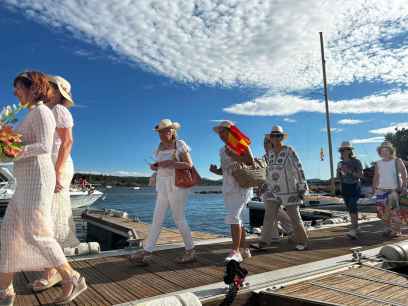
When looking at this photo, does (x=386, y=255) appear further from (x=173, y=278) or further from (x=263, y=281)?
(x=173, y=278)

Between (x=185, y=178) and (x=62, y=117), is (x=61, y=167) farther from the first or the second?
(x=185, y=178)

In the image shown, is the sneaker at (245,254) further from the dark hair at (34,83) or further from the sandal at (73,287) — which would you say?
the dark hair at (34,83)

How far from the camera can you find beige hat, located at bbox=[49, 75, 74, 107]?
399 centimetres

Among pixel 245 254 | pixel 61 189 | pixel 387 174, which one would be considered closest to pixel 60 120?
pixel 61 189

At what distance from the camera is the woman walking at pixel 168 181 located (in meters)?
5.00

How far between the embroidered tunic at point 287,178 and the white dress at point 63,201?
358 cm

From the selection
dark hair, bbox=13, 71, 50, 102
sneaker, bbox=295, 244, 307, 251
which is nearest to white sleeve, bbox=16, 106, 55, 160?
dark hair, bbox=13, 71, 50, 102

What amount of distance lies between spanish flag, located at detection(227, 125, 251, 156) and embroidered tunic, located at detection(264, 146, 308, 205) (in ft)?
4.59

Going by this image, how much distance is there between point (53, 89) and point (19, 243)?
1650 mm

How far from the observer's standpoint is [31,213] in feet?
10.5

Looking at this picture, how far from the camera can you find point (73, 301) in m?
3.66

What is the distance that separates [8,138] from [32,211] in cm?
66

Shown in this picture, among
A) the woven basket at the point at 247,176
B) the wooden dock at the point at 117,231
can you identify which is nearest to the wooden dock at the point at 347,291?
the woven basket at the point at 247,176

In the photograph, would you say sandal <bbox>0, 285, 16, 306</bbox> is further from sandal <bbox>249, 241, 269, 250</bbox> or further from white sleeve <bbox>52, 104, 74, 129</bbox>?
sandal <bbox>249, 241, 269, 250</bbox>
